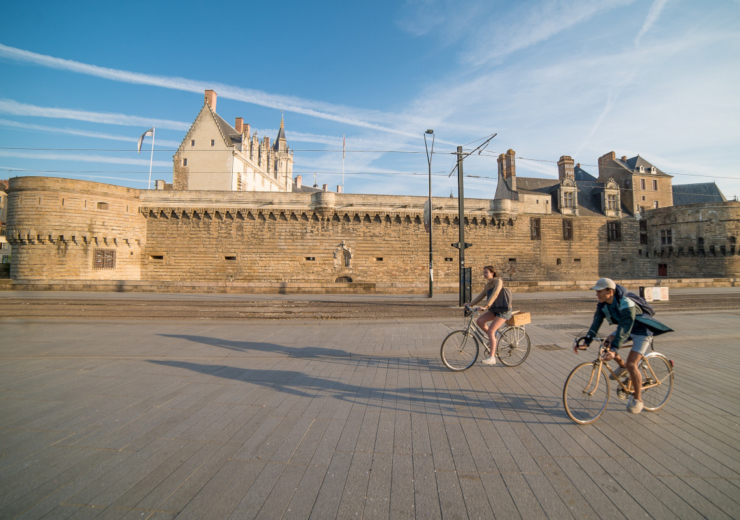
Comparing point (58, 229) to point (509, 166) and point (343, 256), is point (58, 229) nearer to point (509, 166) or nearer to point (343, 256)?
point (343, 256)

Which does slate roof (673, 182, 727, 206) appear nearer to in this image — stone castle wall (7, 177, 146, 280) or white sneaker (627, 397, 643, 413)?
white sneaker (627, 397, 643, 413)

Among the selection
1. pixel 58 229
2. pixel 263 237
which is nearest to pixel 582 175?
pixel 263 237

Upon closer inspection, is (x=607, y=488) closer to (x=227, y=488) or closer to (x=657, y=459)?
(x=657, y=459)

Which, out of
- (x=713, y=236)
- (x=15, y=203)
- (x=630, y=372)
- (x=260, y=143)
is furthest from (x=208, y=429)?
(x=260, y=143)

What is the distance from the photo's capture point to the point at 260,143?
47.7 meters

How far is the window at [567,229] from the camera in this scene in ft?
110

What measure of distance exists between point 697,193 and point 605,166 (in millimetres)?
13690

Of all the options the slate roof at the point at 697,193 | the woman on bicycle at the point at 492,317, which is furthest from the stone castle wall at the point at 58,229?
the slate roof at the point at 697,193

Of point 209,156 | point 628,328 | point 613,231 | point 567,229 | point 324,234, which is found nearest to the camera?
point 628,328

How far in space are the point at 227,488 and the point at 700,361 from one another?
275 inches

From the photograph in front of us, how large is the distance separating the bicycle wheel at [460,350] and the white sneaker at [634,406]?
1.92m

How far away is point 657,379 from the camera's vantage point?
3.75 m

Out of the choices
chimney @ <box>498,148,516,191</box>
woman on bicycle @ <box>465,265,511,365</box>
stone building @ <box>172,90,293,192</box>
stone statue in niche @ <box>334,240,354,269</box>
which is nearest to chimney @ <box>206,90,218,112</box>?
stone building @ <box>172,90,293,192</box>

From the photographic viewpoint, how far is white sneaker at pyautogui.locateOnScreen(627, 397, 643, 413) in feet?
12.0
